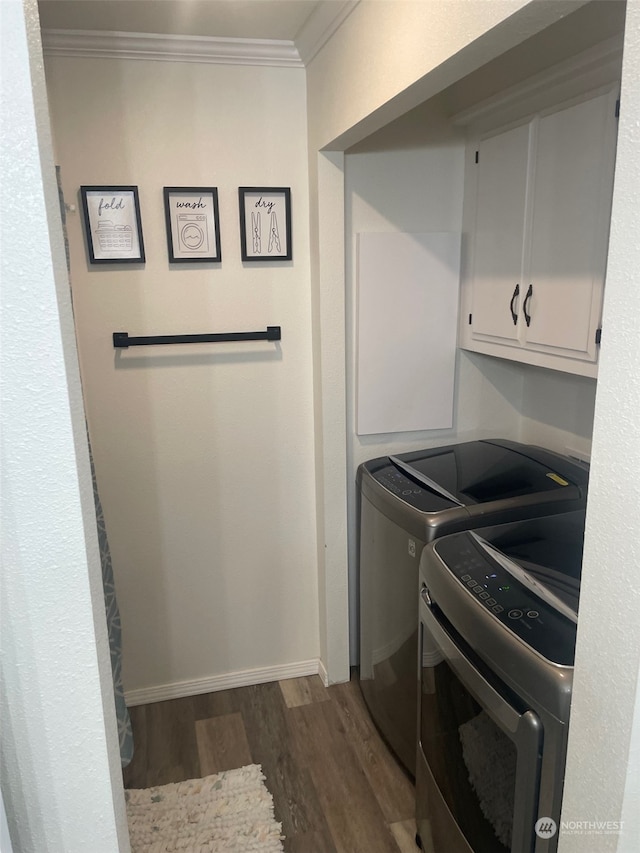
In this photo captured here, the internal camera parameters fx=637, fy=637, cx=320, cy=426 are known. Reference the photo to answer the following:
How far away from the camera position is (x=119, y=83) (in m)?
2.04

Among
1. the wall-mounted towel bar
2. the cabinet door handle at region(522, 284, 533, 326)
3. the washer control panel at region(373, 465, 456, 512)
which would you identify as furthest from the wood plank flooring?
the cabinet door handle at region(522, 284, 533, 326)

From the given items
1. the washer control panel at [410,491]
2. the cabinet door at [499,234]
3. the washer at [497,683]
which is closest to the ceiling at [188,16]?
the cabinet door at [499,234]

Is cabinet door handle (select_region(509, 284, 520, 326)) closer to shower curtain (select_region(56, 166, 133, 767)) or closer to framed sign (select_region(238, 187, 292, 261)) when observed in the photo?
framed sign (select_region(238, 187, 292, 261))

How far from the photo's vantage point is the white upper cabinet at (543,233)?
1.64 meters

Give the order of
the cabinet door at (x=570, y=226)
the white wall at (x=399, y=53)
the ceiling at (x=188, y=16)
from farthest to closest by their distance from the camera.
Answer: the ceiling at (x=188, y=16) < the cabinet door at (x=570, y=226) < the white wall at (x=399, y=53)

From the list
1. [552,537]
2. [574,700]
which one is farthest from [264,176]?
[574,700]

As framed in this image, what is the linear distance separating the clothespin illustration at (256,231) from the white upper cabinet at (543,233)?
770 mm

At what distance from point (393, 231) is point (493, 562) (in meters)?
1.31

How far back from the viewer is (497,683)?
131cm

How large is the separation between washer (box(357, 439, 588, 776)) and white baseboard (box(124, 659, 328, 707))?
0.32 metres

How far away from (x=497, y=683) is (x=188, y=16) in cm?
197

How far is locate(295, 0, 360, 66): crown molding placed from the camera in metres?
1.69

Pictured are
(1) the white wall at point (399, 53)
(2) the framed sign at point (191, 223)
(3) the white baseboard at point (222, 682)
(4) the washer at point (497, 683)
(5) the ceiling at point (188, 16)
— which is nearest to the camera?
(1) the white wall at point (399, 53)

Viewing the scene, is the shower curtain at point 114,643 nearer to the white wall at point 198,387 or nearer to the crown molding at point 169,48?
the white wall at point 198,387
